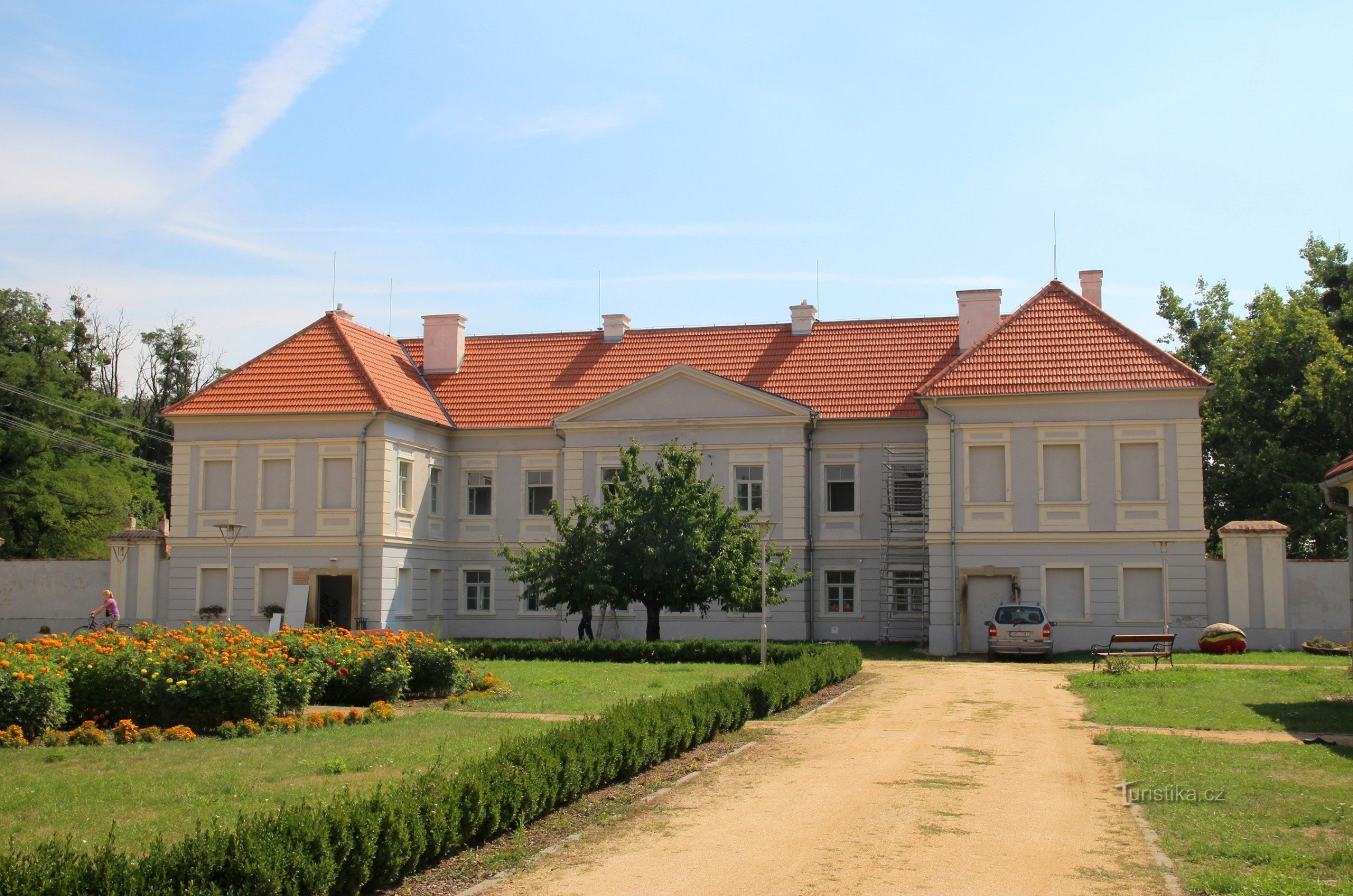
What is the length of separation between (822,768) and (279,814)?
6862 millimetres

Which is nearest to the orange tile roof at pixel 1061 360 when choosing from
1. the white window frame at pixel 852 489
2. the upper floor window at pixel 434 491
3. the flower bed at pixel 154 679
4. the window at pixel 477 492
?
the white window frame at pixel 852 489

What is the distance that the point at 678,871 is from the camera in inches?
354

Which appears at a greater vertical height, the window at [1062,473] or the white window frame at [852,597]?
the window at [1062,473]

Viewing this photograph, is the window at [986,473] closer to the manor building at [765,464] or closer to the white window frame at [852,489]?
the manor building at [765,464]

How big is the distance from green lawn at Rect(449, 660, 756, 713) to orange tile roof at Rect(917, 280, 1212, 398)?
12.2 m

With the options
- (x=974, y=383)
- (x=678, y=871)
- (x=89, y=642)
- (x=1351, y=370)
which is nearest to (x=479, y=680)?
(x=89, y=642)

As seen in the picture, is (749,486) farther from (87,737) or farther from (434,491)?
(87,737)

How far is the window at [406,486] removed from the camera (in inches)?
1499

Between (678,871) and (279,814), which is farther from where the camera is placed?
(678,871)

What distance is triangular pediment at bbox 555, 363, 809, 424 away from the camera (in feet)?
125

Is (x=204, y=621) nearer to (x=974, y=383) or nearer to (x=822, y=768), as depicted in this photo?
(x=974, y=383)

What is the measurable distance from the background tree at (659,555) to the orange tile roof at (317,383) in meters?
8.41

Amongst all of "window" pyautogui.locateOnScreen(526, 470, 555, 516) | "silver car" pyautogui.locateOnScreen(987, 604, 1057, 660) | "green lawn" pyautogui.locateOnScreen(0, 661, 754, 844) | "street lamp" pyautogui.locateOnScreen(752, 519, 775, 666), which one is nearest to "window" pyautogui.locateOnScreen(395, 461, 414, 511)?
"window" pyautogui.locateOnScreen(526, 470, 555, 516)

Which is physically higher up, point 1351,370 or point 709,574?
point 1351,370
